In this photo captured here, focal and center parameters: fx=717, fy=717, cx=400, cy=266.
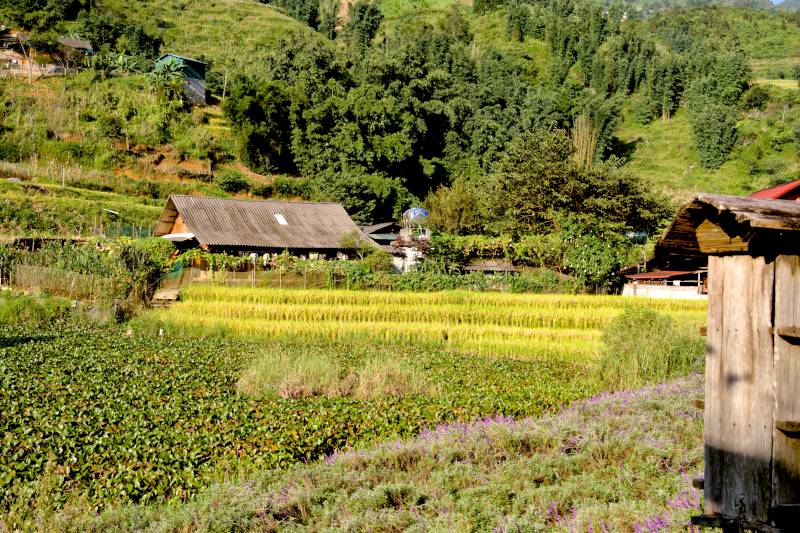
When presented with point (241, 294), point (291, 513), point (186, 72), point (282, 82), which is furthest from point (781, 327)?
point (186, 72)

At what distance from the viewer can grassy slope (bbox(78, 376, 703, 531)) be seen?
17.7ft

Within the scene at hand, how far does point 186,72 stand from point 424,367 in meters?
57.6

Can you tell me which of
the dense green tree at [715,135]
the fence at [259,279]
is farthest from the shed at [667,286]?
the dense green tree at [715,135]

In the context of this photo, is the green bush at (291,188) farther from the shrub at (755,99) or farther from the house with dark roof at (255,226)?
the shrub at (755,99)

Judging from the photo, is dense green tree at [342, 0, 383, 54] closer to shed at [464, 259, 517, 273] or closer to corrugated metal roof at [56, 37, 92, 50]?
corrugated metal roof at [56, 37, 92, 50]

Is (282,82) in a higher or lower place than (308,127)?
higher

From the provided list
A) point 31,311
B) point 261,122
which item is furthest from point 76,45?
point 31,311

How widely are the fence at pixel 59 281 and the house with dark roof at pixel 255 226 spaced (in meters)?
8.15

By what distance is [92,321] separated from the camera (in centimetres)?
2061

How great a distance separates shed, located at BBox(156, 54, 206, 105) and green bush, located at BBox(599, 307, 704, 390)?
187 ft

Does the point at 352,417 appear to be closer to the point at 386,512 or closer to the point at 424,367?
the point at 386,512

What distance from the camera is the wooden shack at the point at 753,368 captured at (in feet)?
12.2

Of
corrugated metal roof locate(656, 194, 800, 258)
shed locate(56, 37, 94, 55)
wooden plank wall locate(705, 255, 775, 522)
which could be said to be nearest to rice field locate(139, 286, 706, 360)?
corrugated metal roof locate(656, 194, 800, 258)

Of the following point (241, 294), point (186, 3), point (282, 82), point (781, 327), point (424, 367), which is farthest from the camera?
point (186, 3)
